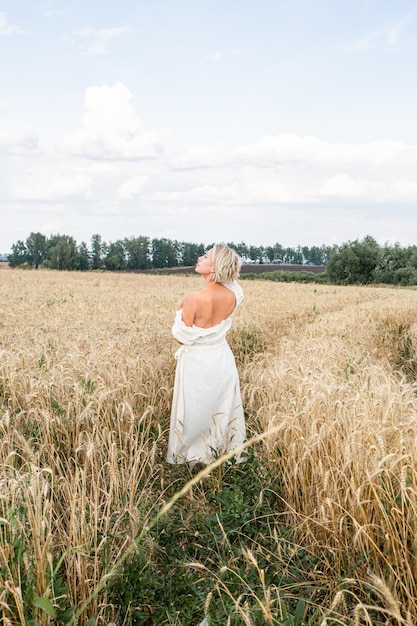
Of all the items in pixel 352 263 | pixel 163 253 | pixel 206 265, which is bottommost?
pixel 206 265

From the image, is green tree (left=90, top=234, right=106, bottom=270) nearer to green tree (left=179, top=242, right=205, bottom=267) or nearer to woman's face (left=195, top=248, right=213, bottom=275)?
green tree (left=179, top=242, right=205, bottom=267)

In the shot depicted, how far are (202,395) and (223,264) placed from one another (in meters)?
1.34

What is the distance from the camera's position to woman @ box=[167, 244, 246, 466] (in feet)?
16.0

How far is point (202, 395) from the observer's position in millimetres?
4980

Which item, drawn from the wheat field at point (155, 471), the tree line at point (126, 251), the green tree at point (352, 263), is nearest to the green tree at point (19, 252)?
the tree line at point (126, 251)

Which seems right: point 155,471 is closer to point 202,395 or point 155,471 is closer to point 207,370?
point 202,395

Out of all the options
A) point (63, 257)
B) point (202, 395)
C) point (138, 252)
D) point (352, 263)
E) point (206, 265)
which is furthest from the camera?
point (138, 252)

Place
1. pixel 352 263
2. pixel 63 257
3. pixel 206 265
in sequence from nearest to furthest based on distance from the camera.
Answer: pixel 206 265 → pixel 352 263 → pixel 63 257

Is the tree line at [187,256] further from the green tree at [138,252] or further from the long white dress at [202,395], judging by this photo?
the long white dress at [202,395]

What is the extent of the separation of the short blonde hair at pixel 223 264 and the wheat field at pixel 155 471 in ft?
4.19

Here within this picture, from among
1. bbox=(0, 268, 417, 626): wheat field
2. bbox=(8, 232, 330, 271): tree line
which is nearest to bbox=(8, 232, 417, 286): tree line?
bbox=(8, 232, 330, 271): tree line

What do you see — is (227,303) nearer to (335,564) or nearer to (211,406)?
(211,406)

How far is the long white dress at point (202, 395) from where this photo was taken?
16.3 feet

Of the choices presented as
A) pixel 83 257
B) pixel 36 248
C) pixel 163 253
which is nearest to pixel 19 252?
pixel 36 248
